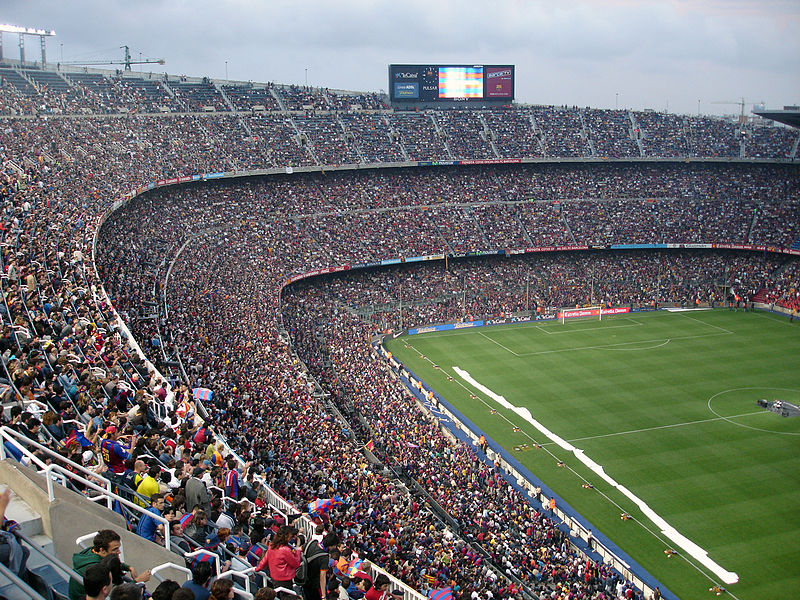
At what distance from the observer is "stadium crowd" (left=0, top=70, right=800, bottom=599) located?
1385cm

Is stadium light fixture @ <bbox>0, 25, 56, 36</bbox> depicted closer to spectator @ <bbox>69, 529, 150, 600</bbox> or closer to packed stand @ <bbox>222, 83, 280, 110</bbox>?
packed stand @ <bbox>222, 83, 280, 110</bbox>

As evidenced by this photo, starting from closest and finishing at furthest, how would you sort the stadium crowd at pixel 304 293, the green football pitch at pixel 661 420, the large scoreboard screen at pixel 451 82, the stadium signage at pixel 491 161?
the stadium crowd at pixel 304 293 → the green football pitch at pixel 661 420 → the stadium signage at pixel 491 161 → the large scoreboard screen at pixel 451 82

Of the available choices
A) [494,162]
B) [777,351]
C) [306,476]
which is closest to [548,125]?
[494,162]

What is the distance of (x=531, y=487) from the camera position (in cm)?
3025

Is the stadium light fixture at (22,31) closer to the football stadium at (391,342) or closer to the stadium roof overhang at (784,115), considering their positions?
the football stadium at (391,342)

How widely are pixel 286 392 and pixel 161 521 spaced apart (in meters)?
21.8

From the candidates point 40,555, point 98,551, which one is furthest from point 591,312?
point 98,551

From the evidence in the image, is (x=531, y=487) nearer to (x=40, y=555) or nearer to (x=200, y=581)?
(x=200, y=581)

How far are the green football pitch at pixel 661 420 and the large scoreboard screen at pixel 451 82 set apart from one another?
26892 mm

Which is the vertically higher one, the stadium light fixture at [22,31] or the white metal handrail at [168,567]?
the stadium light fixture at [22,31]

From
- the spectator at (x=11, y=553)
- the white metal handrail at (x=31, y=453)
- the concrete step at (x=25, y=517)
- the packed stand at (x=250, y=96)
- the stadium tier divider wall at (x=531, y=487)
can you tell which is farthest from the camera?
the packed stand at (x=250, y=96)

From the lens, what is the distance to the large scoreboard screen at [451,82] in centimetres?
7106

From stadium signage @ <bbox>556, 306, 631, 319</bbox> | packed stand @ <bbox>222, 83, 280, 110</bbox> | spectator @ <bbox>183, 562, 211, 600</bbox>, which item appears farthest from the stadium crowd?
packed stand @ <bbox>222, 83, 280, 110</bbox>

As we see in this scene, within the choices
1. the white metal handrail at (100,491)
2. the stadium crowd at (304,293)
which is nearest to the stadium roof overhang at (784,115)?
the stadium crowd at (304,293)
